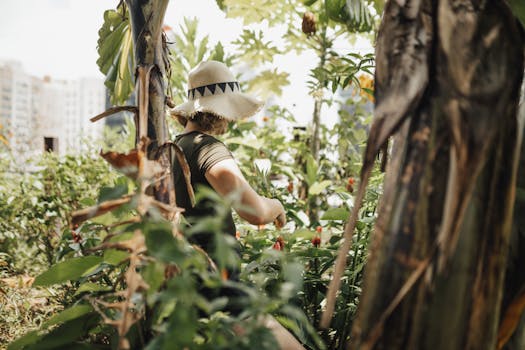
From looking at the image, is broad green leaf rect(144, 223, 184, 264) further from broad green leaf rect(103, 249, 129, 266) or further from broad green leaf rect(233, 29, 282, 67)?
broad green leaf rect(233, 29, 282, 67)

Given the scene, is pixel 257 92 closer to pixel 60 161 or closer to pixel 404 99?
pixel 60 161

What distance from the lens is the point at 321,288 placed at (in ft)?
5.46

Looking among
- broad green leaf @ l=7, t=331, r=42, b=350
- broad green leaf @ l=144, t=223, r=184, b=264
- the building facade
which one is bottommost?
broad green leaf @ l=7, t=331, r=42, b=350

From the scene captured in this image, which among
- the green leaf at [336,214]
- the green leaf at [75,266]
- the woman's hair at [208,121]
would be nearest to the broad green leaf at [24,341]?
the green leaf at [75,266]

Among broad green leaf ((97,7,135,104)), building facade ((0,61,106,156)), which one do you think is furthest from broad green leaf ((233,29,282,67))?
building facade ((0,61,106,156))

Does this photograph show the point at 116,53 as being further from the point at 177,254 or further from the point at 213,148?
the point at 177,254

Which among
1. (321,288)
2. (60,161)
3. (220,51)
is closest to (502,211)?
(321,288)

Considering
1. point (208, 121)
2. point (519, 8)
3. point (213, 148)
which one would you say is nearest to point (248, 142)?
point (208, 121)

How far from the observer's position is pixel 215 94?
1.57 metres

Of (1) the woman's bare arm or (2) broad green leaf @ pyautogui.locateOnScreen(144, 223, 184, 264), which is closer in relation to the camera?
(2) broad green leaf @ pyautogui.locateOnScreen(144, 223, 184, 264)

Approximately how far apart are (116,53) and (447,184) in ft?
5.51

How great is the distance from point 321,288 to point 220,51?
235 cm

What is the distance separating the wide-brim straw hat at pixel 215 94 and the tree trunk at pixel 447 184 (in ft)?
3.36

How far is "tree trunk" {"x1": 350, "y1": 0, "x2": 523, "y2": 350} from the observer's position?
52 cm
